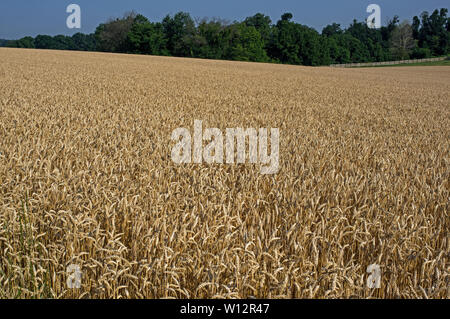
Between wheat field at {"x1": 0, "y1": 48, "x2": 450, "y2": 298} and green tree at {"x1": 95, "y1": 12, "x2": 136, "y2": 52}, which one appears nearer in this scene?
wheat field at {"x1": 0, "y1": 48, "x2": 450, "y2": 298}

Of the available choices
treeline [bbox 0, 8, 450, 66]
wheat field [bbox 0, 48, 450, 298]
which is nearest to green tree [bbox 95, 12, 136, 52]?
treeline [bbox 0, 8, 450, 66]

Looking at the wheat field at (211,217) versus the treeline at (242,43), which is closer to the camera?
the wheat field at (211,217)

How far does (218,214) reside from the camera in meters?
2.73

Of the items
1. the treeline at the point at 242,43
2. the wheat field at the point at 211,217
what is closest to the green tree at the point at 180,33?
the treeline at the point at 242,43

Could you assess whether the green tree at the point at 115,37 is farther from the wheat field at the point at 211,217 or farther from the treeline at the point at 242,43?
the wheat field at the point at 211,217

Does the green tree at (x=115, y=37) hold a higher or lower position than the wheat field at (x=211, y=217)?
higher

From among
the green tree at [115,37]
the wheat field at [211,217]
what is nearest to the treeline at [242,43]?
the green tree at [115,37]

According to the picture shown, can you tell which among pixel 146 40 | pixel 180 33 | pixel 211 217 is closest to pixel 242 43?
pixel 180 33

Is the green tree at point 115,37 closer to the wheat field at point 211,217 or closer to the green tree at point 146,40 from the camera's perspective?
the green tree at point 146,40

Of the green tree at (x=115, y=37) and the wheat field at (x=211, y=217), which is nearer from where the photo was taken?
the wheat field at (x=211, y=217)

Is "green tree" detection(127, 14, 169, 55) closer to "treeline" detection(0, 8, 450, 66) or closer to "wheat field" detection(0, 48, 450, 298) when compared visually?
"treeline" detection(0, 8, 450, 66)

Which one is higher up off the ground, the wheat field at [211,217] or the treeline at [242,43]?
the treeline at [242,43]

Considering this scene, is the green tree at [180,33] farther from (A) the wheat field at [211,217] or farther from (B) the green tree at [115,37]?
(A) the wheat field at [211,217]

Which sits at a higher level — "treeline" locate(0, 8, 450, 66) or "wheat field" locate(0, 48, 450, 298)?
"treeline" locate(0, 8, 450, 66)
